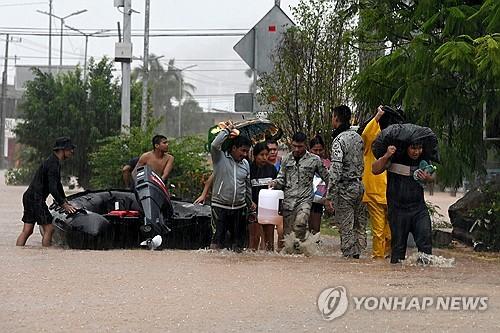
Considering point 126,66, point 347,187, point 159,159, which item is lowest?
point 347,187

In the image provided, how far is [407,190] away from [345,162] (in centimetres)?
123

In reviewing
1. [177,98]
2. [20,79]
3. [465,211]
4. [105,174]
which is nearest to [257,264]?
[465,211]

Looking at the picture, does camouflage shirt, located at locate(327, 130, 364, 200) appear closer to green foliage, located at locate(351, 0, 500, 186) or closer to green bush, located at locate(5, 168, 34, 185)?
green foliage, located at locate(351, 0, 500, 186)

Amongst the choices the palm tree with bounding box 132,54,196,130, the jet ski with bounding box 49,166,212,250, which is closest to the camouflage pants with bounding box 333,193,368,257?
the jet ski with bounding box 49,166,212,250

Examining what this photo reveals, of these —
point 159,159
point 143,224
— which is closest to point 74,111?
point 159,159

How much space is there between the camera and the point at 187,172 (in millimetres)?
20500

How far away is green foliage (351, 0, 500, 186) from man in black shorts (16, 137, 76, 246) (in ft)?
14.4

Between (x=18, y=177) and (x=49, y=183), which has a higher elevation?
(x=49, y=183)

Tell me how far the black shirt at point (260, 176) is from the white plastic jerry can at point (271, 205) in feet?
1.88

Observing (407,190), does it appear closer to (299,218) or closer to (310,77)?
(299,218)

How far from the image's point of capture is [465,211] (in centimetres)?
1642

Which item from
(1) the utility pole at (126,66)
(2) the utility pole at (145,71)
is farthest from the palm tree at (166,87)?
(1) the utility pole at (126,66)

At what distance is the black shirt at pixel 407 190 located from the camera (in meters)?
11.9

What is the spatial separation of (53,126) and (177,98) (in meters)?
60.9
